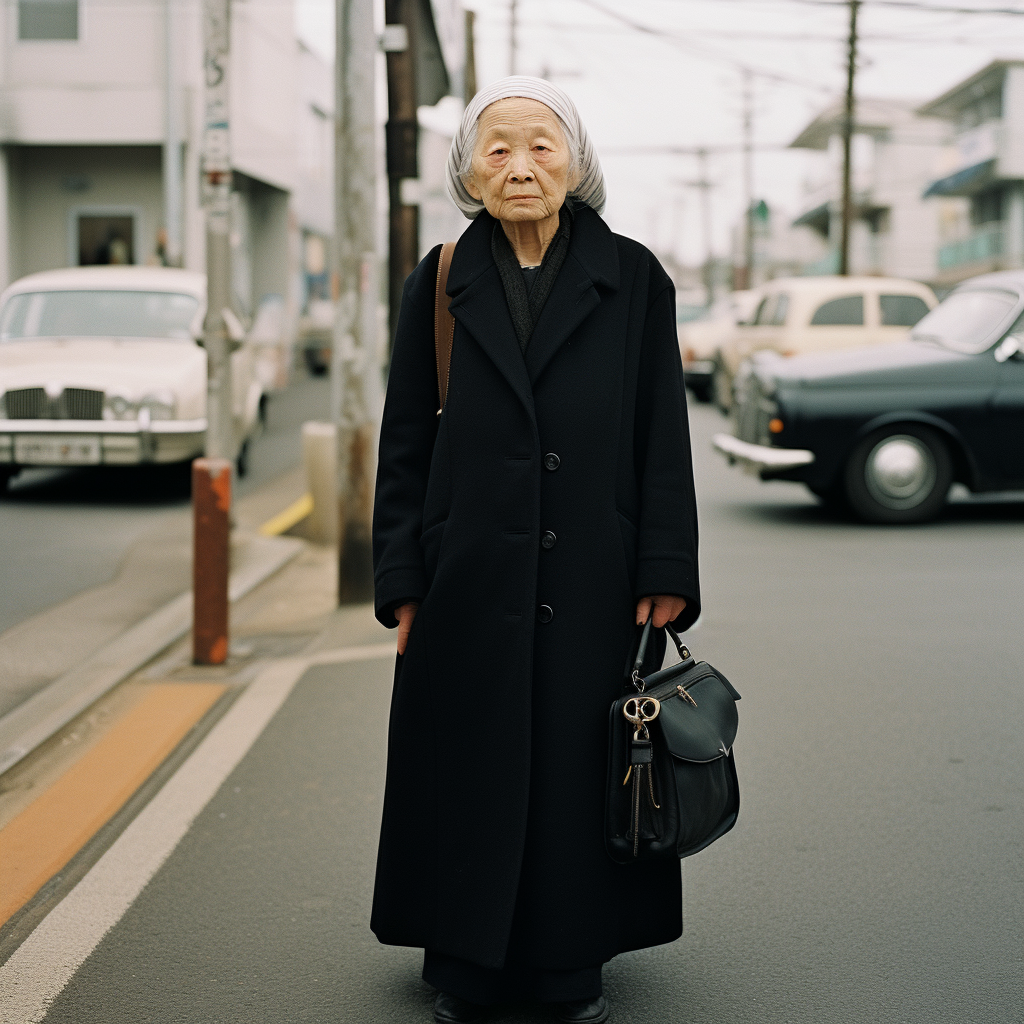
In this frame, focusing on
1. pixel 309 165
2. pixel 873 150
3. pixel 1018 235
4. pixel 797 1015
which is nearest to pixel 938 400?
pixel 797 1015

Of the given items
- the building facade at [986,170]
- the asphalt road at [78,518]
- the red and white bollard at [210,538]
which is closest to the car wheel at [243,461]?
the asphalt road at [78,518]

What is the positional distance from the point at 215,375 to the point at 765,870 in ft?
14.9

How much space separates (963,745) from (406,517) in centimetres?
290

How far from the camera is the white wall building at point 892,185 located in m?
59.6

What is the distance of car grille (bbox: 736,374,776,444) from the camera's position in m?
11.1

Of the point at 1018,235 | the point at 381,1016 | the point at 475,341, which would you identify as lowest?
the point at 381,1016

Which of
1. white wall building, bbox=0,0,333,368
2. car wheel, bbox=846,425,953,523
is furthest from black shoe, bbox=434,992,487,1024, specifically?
white wall building, bbox=0,0,333,368

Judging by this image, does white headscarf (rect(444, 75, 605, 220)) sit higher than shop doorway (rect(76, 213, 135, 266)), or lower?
lower

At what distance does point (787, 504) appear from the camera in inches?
490

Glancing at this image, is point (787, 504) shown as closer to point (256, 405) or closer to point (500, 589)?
point (256, 405)

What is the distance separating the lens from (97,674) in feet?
20.9

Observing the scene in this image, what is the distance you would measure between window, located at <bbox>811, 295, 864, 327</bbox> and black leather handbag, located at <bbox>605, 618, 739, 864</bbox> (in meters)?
13.7

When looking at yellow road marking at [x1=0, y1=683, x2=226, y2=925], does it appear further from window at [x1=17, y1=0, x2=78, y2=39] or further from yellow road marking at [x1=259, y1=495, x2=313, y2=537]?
window at [x1=17, y1=0, x2=78, y2=39]

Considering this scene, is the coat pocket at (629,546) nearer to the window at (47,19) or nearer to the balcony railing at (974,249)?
the window at (47,19)
